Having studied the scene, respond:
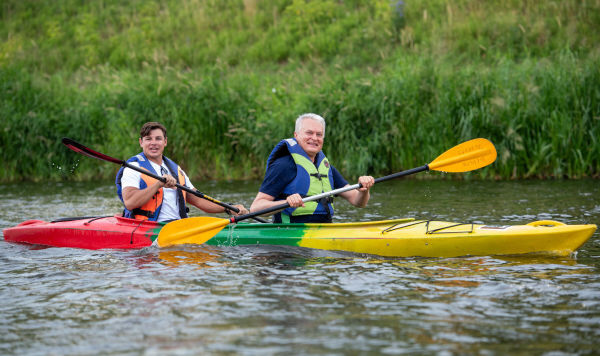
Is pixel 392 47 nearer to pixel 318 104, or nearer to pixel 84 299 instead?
pixel 318 104

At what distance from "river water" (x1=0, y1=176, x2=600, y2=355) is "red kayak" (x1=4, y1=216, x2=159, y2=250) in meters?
0.16

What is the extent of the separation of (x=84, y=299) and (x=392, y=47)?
1376 centimetres

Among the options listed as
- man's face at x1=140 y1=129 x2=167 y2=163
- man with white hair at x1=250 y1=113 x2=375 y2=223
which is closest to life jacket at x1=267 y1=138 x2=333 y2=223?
man with white hair at x1=250 y1=113 x2=375 y2=223

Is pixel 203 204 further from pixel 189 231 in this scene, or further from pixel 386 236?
pixel 386 236

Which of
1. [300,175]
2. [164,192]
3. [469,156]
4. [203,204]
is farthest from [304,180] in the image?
[469,156]

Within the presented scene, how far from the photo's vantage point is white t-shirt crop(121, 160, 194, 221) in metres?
5.70

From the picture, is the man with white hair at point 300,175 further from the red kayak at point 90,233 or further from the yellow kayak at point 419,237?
the red kayak at point 90,233

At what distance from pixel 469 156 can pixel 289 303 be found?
2.79m

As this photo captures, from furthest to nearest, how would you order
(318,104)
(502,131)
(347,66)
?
(347,66) → (318,104) → (502,131)

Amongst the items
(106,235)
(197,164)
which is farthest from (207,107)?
(106,235)

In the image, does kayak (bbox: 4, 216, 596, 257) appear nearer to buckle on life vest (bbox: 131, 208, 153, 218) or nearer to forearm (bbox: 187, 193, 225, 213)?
buckle on life vest (bbox: 131, 208, 153, 218)

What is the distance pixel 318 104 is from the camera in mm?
10367

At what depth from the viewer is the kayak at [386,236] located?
16.1ft

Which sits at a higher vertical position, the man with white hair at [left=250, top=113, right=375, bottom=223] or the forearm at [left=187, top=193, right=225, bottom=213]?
the man with white hair at [left=250, top=113, right=375, bottom=223]
